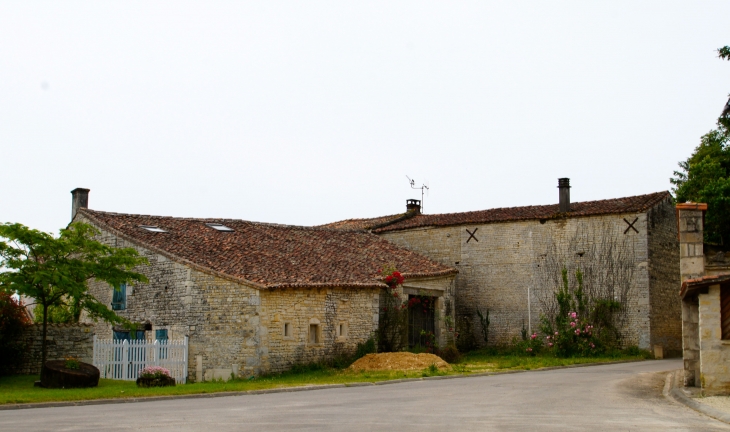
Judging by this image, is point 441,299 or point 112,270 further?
point 441,299

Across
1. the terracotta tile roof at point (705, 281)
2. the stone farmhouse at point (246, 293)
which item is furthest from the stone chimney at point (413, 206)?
the terracotta tile roof at point (705, 281)

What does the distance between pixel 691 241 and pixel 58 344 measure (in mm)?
18347

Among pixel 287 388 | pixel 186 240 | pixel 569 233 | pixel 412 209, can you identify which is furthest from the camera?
pixel 412 209

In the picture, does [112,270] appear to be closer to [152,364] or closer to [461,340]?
[152,364]

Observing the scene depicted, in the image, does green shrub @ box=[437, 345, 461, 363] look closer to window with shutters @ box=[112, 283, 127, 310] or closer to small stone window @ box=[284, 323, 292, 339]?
small stone window @ box=[284, 323, 292, 339]

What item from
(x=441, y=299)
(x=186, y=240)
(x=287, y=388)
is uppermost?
(x=186, y=240)

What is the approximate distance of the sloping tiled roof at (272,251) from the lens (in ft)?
81.0

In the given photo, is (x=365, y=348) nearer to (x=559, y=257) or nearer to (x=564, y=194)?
(x=559, y=257)

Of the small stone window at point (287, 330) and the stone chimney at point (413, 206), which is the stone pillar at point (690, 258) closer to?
the small stone window at point (287, 330)

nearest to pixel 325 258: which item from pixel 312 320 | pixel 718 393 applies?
pixel 312 320

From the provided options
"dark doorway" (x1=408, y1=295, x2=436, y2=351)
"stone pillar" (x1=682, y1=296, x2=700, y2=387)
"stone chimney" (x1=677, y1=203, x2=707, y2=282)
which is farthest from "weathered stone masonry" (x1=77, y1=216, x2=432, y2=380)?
"stone pillar" (x1=682, y1=296, x2=700, y2=387)

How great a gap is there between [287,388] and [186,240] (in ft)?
31.4

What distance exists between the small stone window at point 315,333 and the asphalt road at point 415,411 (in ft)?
17.5

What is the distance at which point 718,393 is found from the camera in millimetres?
15445
